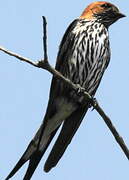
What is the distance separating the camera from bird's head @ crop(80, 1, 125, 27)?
7969 mm

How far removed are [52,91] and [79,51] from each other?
1.98 feet

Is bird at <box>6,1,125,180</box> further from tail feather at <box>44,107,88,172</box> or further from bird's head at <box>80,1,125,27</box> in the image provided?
bird's head at <box>80,1,125,27</box>

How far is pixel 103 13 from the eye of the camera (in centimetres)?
806

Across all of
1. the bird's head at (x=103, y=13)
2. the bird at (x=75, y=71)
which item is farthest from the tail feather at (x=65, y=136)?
the bird's head at (x=103, y=13)

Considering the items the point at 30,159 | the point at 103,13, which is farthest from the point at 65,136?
the point at 103,13

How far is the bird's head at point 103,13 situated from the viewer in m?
7.97

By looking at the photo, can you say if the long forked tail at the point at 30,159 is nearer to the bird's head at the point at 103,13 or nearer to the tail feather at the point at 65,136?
the tail feather at the point at 65,136

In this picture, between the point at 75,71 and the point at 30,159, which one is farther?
A: the point at 75,71

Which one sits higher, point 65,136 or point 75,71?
point 75,71

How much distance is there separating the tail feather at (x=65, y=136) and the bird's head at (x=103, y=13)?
1348 millimetres

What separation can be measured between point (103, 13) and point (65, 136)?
204 cm

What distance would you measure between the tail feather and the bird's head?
4.42ft

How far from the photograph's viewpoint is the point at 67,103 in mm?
7320

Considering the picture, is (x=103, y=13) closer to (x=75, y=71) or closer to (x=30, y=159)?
(x=75, y=71)
